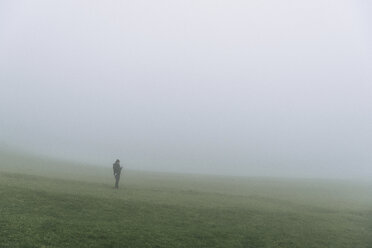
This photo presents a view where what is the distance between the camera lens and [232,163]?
176 metres

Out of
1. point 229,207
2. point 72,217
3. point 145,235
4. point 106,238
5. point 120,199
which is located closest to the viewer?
point 106,238

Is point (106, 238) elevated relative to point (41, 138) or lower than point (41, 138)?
lower

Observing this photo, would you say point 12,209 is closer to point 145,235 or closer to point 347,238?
point 145,235

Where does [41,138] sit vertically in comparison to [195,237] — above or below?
above

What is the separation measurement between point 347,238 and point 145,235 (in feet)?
60.8

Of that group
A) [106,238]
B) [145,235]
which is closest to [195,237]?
[145,235]

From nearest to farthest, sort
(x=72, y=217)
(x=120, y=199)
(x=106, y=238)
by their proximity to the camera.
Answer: (x=106, y=238) < (x=72, y=217) < (x=120, y=199)

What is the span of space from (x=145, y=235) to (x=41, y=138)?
189487mm

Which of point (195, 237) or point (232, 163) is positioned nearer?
point (195, 237)

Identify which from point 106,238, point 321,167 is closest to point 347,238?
point 106,238

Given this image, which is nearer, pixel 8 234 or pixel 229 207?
pixel 8 234

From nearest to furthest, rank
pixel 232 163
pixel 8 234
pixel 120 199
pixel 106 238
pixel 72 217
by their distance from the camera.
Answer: pixel 8 234, pixel 106 238, pixel 72 217, pixel 120 199, pixel 232 163

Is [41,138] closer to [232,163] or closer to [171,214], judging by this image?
[232,163]

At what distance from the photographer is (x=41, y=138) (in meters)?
184
